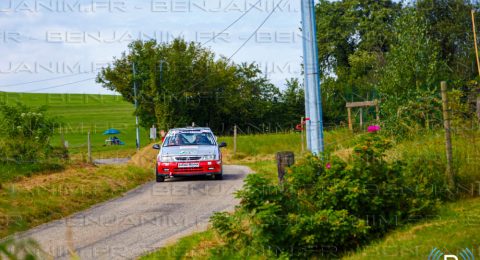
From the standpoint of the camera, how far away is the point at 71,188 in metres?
15.0

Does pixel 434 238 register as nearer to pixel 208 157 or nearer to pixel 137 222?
pixel 137 222

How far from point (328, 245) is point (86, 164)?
14.3 meters

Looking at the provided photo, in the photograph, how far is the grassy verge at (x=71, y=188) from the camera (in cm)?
1239

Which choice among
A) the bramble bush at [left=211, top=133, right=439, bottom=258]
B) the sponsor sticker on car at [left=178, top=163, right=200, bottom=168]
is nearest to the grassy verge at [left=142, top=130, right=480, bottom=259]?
the bramble bush at [left=211, top=133, right=439, bottom=258]

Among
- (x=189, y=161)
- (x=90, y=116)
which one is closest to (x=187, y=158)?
(x=189, y=161)

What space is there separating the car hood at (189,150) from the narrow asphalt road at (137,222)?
1512 millimetres

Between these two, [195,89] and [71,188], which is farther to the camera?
[195,89]

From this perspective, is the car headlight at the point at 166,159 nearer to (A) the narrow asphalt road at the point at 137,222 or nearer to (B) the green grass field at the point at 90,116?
(A) the narrow asphalt road at the point at 137,222

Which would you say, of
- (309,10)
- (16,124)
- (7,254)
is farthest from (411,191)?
(16,124)

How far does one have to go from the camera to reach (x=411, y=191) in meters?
8.53

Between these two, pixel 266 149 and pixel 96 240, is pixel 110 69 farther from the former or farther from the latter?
pixel 96 240

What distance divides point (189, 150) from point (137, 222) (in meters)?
7.52

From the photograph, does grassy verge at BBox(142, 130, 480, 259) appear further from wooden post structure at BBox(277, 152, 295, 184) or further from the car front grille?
the car front grille

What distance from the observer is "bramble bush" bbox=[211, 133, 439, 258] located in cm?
755
